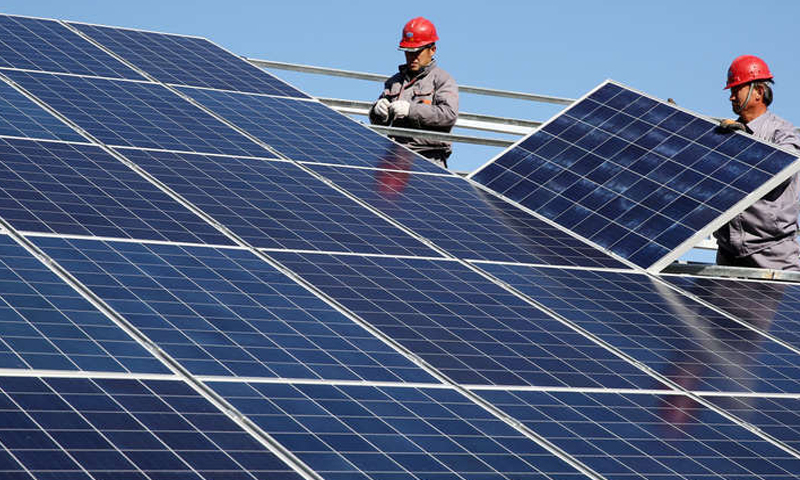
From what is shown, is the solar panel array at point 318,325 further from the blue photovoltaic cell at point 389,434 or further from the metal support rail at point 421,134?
the metal support rail at point 421,134

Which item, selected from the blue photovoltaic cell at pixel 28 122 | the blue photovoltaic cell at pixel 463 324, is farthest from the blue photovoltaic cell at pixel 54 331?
the blue photovoltaic cell at pixel 28 122

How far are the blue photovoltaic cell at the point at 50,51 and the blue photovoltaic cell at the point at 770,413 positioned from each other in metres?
9.14

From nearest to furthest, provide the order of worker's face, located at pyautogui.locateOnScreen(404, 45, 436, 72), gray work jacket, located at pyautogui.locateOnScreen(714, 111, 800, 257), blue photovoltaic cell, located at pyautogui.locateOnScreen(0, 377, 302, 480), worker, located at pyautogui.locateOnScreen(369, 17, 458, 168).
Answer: blue photovoltaic cell, located at pyautogui.locateOnScreen(0, 377, 302, 480), gray work jacket, located at pyautogui.locateOnScreen(714, 111, 800, 257), worker, located at pyautogui.locateOnScreen(369, 17, 458, 168), worker's face, located at pyautogui.locateOnScreen(404, 45, 436, 72)

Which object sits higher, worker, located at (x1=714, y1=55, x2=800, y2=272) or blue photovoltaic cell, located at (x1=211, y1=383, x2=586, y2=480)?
worker, located at (x1=714, y1=55, x2=800, y2=272)

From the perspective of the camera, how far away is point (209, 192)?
13539 millimetres

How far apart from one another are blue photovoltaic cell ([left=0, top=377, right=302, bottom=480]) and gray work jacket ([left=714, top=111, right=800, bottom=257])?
8315 mm

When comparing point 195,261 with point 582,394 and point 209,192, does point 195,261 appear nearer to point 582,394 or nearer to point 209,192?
point 209,192

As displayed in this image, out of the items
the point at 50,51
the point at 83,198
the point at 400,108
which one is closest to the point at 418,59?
the point at 400,108

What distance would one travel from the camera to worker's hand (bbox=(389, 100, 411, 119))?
1920cm

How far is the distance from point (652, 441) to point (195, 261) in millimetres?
3866

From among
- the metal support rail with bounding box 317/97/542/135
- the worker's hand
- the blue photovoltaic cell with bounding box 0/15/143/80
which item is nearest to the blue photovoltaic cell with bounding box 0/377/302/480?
the blue photovoltaic cell with bounding box 0/15/143/80

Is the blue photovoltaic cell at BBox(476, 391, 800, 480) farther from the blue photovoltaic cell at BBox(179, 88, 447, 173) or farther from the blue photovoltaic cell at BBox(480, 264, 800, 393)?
the blue photovoltaic cell at BBox(179, 88, 447, 173)

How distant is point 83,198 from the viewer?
1242 centimetres

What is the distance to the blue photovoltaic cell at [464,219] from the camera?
13.9 meters
